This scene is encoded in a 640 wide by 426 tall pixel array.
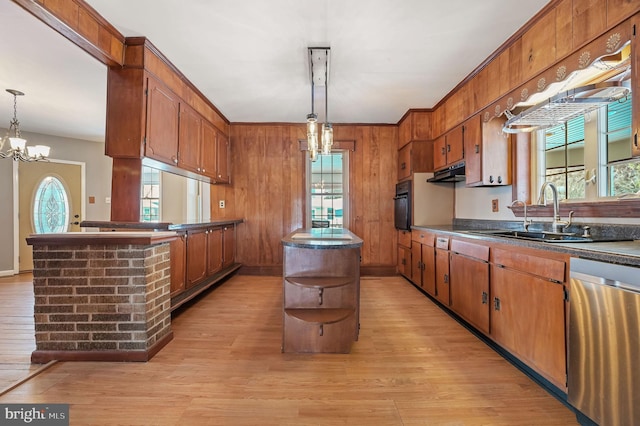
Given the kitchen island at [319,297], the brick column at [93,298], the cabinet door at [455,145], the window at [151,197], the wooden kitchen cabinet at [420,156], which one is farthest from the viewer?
the window at [151,197]

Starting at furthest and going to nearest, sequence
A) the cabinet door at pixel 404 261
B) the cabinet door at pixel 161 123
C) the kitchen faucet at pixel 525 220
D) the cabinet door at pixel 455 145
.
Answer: the cabinet door at pixel 404 261, the cabinet door at pixel 455 145, the cabinet door at pixel 161 123, the kitchen faucet at pixel 525 220

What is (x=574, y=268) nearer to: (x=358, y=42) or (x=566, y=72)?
(x=566, y=72)

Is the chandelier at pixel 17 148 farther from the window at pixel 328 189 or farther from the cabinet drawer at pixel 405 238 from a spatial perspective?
the cabinet drawer at pixel 405 238

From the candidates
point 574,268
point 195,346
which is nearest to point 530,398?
point 574,268

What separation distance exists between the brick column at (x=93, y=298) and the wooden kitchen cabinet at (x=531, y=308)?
246 cm

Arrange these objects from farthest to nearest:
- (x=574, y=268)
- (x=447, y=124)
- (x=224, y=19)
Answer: (x=447, y=124), (x=224, y=19), (x=574, y=268)

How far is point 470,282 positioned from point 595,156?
1274mm

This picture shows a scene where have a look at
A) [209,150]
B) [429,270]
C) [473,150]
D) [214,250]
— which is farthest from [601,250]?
[209,150]

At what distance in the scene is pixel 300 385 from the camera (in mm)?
1742

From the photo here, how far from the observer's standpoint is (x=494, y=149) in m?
2.76

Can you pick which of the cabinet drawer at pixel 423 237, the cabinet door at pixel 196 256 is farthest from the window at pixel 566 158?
the cabinet door at pixel 196 256

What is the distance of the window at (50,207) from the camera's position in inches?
199

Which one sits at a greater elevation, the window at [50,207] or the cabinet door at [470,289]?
the window at [50,207]

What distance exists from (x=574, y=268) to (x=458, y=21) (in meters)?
1.95
